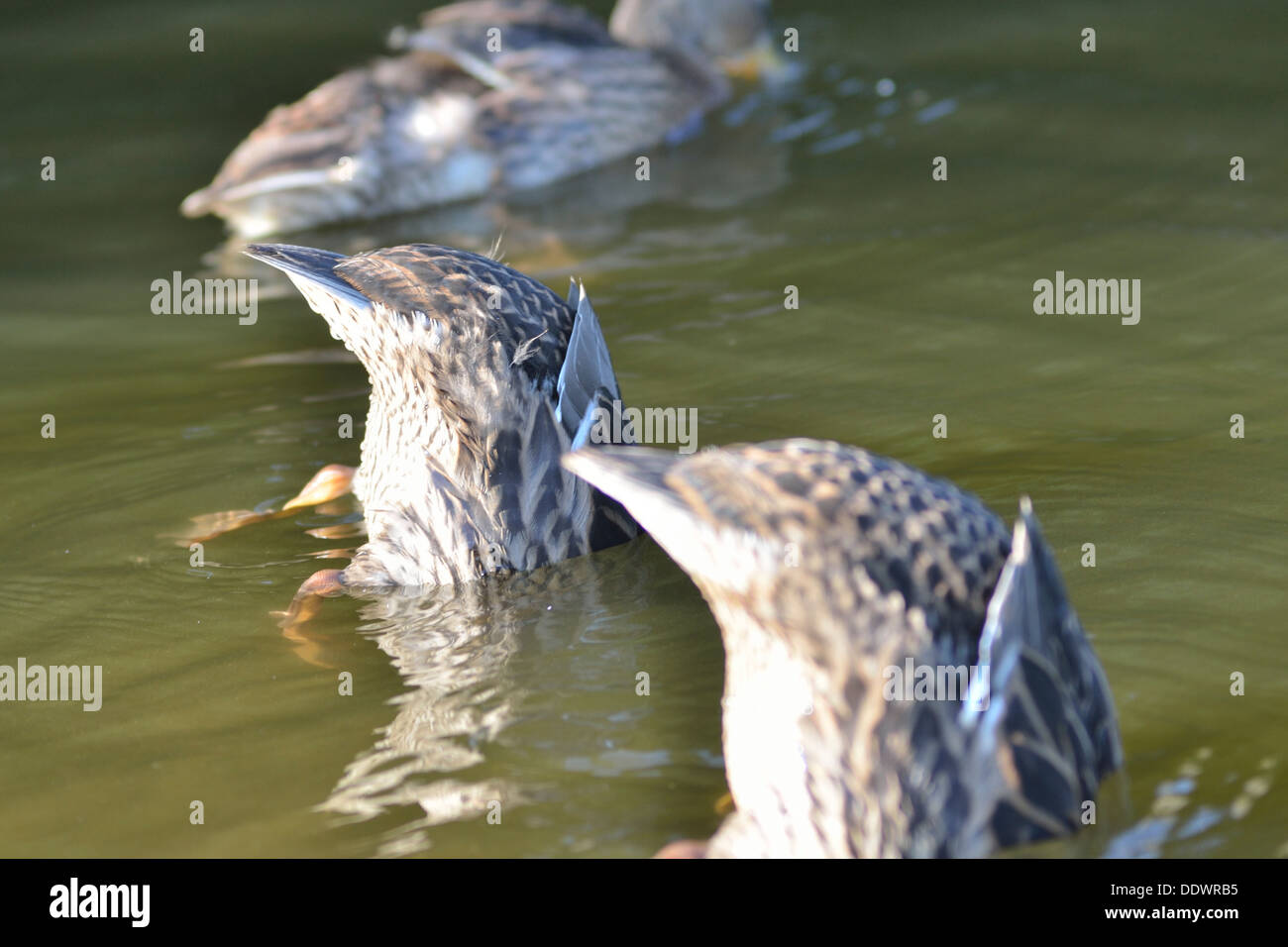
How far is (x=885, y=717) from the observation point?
327cm

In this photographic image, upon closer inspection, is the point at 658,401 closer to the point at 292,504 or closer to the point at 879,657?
the point at 292,504

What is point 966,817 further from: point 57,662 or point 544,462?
point 57,662

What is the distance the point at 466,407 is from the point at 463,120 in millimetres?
4604

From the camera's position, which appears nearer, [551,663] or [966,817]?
[966,817]

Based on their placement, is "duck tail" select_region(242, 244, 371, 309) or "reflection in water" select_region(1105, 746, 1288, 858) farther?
"duck tail" select_region(242, 244, 371, 309)

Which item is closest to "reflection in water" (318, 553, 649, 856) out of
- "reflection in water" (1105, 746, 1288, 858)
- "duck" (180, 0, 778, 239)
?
"reflection in water" (1105, 746, 1288, 858)

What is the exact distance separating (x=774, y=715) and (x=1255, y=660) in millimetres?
1446

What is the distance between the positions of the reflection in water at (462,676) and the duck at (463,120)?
4.28 m

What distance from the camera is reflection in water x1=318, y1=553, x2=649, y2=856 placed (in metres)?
3.74

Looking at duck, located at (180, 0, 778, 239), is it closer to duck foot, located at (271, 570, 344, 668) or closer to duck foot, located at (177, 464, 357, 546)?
duck foot, located at (177, 464, 357, 546)

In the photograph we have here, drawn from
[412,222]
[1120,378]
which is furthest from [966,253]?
[412,222]

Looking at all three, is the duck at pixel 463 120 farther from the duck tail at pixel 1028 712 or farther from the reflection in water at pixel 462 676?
the duck tail at pixel 1028 712

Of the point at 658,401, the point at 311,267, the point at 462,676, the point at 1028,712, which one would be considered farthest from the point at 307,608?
the point at 1028,712

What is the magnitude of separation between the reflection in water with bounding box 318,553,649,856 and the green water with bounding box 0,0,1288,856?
1 centimetres
